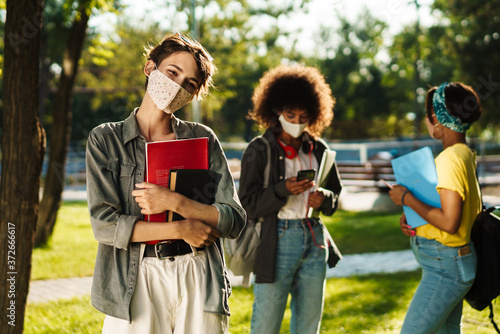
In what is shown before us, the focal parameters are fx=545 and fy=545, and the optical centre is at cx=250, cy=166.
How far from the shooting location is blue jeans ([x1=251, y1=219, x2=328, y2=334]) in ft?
11.9

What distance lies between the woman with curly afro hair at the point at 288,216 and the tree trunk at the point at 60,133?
6371mm

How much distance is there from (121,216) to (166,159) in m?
0.29

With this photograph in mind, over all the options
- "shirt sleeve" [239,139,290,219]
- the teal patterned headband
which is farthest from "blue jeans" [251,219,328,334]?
the teal patterned headband

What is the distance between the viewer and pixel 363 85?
4659 cm

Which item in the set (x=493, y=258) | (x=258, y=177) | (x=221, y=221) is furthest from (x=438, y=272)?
(x=221, y=221)

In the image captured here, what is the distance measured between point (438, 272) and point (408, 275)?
493 cm

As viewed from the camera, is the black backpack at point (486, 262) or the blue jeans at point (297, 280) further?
the blue jeans at point (297, 280)

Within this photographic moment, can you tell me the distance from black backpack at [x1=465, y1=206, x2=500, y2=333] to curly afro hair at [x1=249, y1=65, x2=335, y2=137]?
1397 mm

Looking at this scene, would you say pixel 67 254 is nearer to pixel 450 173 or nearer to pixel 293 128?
pixel 293 128

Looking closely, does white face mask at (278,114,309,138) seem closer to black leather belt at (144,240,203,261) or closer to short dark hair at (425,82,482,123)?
short dark hair at (425,82,482,123)

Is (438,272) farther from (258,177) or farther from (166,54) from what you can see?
(166,54)

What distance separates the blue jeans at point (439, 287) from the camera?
316cm

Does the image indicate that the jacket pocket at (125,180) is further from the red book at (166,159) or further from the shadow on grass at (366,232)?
the shadow on grass at (366,232)

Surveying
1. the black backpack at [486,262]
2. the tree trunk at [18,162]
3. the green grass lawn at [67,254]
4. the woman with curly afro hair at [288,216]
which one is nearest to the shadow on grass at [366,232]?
the green grass lawn at [67,254]
